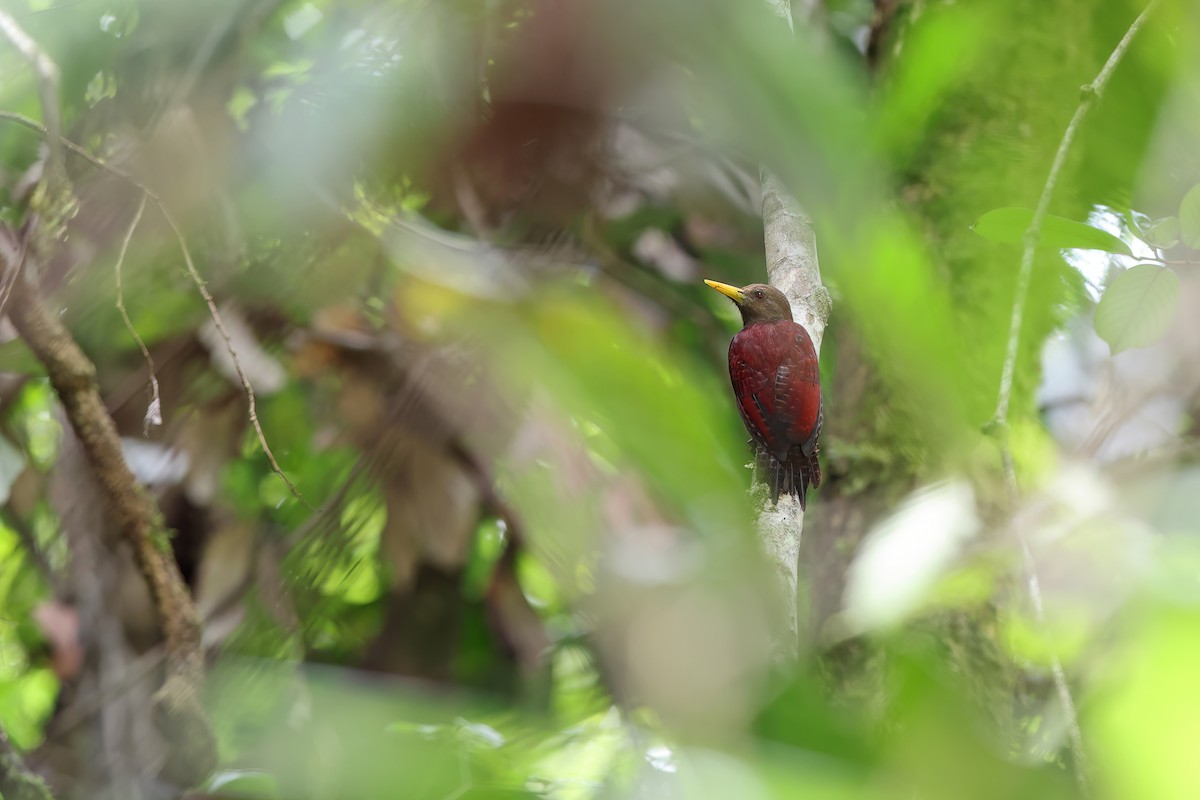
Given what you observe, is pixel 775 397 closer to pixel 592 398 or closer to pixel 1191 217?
pixel 1191 217

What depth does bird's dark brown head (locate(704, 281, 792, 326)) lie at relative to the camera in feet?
2.71

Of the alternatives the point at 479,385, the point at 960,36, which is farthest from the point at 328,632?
the point at 960,36

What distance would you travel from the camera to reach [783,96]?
15.1 inches

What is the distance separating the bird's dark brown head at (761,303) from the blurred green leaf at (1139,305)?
0.33 metres

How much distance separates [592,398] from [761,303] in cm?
55

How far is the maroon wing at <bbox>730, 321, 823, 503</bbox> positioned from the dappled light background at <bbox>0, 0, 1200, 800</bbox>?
2.2 inches

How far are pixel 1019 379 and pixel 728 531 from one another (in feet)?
4.02

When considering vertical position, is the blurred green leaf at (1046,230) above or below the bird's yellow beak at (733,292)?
above

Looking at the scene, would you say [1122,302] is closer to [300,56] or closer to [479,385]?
[479,385]

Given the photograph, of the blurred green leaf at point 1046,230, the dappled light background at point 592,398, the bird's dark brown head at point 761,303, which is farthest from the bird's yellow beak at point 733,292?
the blurred green leaf at point 1046,230

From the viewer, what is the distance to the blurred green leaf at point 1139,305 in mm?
916

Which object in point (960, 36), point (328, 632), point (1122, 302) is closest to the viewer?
point (960, 36)

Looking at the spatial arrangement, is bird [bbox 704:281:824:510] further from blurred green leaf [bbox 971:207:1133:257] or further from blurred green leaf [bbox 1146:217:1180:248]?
blurred green leaf [bbox 1146:217:1180:248]

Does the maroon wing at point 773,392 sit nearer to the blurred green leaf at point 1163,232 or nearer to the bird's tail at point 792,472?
the bird's tail at point 792,472
